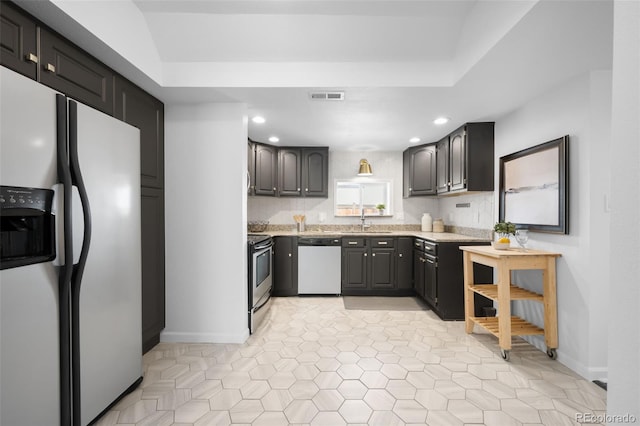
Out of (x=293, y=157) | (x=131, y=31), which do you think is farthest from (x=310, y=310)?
(x=131, y=31)

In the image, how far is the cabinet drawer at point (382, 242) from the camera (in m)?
4.39

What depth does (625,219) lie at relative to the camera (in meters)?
0.67

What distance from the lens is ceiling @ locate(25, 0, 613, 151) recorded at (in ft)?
6.47

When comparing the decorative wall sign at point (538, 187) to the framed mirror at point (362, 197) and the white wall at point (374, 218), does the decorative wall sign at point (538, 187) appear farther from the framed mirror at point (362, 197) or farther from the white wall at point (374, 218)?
the framed mirror at point (362, 197)

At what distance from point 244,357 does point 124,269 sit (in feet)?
4.12

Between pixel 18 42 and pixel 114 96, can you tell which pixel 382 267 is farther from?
pixel 18 42

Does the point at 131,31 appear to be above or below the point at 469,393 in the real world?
above

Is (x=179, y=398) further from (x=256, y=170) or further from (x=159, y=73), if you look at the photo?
(x=256, y=170)

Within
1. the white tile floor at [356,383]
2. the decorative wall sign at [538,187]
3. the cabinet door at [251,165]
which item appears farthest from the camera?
the cabinet door at [251,165]

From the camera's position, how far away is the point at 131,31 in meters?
2.11

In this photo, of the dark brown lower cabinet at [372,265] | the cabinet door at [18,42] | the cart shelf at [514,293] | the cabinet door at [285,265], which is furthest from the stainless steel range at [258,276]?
the cart shelf at [514,293]

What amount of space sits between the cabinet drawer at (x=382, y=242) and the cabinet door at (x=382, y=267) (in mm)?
57

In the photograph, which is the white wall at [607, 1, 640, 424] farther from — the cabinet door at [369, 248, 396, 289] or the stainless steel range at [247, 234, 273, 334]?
the cabinet door at [369, 248, 396, 289]

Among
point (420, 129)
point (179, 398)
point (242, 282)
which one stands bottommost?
point (179, 398)
